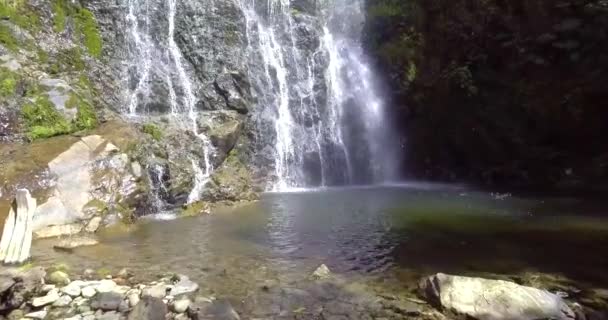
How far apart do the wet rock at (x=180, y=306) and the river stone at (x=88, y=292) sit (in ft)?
4.48

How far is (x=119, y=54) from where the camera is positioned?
17.8 m

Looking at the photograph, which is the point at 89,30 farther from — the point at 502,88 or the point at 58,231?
the point at 502,88

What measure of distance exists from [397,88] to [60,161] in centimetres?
1570

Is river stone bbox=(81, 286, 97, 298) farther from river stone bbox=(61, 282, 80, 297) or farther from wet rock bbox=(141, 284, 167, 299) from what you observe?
wet rock bbox=(141, 284, 167, 299)

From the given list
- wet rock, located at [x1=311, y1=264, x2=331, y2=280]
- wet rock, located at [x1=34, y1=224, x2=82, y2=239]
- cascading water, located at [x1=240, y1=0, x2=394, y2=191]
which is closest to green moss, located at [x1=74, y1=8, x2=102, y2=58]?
cascading water, located at [x1=240, y1=0, x2=394, y2=191]

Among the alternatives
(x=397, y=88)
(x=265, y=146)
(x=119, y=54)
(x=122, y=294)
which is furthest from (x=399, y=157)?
(x=122, y=294)

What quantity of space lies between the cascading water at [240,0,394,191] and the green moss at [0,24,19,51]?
9024 mm

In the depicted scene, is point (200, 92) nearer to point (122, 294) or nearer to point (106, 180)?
point (106, 180)

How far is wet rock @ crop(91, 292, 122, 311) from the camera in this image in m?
6.43

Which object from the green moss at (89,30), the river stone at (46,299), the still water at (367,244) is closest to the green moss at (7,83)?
the green moss at (89,30)

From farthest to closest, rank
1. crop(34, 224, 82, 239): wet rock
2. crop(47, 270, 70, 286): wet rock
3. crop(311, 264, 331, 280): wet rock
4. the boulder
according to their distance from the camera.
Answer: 1. crop(34, 224, 82, 239): wet rock
2. the boulder
3. crop(311, 264, 331, 280): wet rock
4. crop(47, 270, 70, 286): wet rock

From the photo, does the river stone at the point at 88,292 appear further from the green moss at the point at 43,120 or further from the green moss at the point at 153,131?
the green moss at the point at 153,131

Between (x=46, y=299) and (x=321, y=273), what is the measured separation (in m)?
4.19

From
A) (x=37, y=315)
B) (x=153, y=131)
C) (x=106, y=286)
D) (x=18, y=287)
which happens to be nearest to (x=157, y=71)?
(x=153, y=131)
